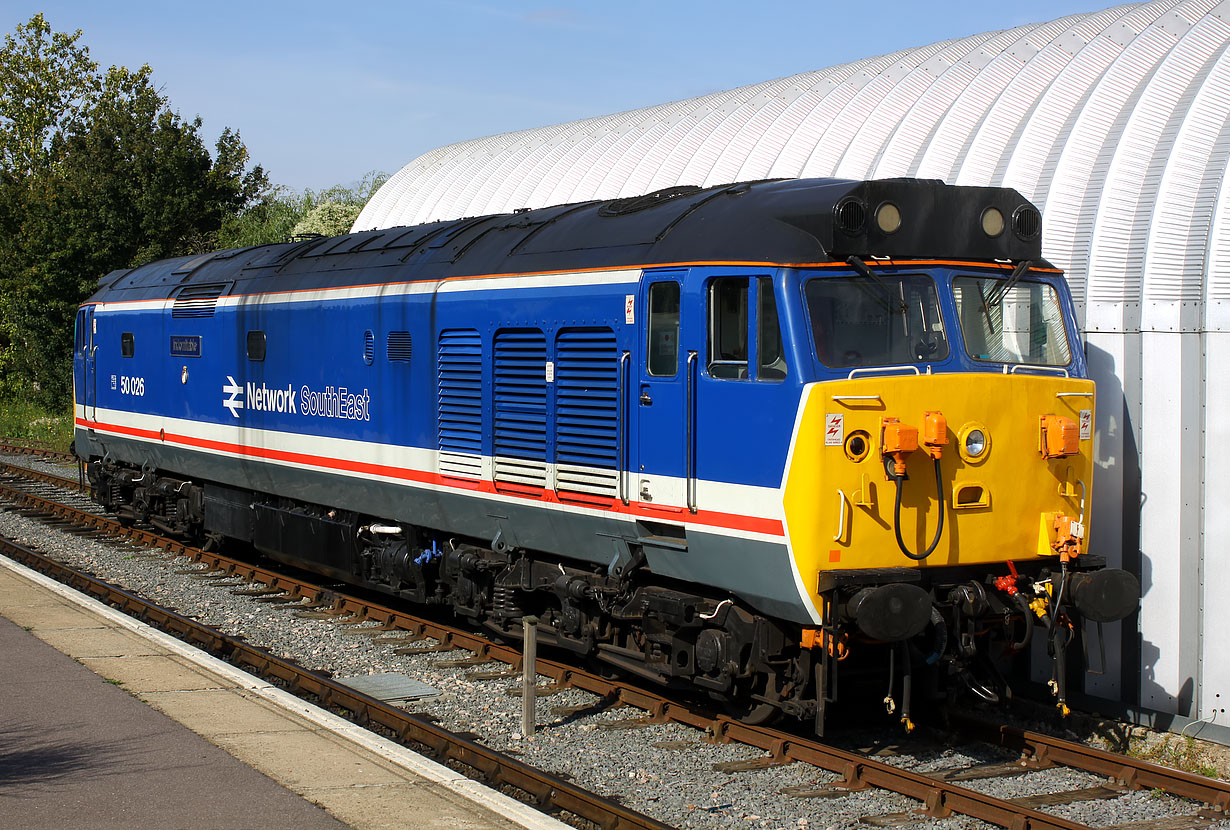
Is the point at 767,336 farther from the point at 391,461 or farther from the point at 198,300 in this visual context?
the point at 198,300

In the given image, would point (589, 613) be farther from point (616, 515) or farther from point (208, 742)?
point (208, 742)

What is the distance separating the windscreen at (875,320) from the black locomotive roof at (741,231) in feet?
0.65

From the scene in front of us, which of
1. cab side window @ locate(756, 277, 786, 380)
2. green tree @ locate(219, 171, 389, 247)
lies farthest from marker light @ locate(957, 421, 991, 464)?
green tree @ locate(219, 171, 389, 247)

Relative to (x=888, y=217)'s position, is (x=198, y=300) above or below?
below

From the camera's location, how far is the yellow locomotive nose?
24.2 ft

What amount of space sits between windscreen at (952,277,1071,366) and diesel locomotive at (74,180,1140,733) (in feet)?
0.06

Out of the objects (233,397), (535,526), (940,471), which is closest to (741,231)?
(940,471)

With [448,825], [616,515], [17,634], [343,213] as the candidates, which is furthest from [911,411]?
[343,213]

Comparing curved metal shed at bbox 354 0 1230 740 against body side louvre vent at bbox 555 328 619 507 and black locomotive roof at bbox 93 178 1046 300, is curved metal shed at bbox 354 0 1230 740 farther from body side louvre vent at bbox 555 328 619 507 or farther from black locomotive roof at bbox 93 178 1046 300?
body side louvre vent at bbox 555 328 619 507

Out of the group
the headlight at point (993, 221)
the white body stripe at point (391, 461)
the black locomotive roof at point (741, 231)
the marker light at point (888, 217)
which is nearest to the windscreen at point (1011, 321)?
the black locomotive roof at point (741, 231)

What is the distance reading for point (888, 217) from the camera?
25.7ft

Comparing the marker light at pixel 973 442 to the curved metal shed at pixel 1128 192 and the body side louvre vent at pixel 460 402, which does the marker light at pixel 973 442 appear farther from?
the body side louvre vent at pixel 460 402

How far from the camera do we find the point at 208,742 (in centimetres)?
781

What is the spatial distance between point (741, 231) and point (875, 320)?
3.44 ft
